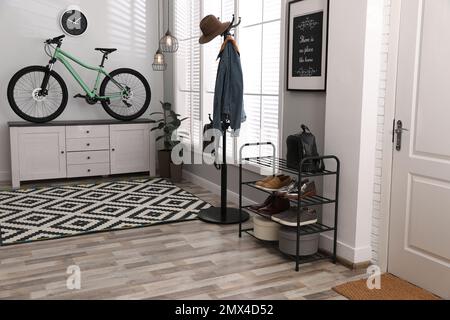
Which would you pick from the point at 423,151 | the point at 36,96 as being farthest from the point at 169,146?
the point at 423,151

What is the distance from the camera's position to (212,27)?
156 inches

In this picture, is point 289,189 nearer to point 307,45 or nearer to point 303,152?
point 303,152

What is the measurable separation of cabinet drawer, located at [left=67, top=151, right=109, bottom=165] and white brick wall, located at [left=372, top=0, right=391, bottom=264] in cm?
371

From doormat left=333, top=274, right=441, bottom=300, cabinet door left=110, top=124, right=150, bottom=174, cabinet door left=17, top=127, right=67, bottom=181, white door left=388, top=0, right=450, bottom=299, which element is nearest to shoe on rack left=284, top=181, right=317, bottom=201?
white door left=388, top=0, right=450, bottom=299

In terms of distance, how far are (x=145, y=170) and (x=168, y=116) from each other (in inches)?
Answer: 29.7

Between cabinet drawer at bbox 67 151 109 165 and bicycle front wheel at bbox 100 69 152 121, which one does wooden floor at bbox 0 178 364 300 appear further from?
bicycle front wheel at bbox 100 69 152 121

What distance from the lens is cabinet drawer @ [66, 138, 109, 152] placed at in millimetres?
5703

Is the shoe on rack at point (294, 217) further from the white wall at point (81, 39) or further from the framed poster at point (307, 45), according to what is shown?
the white wall at point (81, 39)

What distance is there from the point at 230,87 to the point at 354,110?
1.19 m

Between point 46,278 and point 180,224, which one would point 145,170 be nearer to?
point 180,224

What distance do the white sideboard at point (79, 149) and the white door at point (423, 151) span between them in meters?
3.77

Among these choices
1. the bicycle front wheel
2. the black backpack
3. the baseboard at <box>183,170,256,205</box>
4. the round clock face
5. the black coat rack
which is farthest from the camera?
the bicycle front wheel

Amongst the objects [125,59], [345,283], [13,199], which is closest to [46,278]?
[345,283]

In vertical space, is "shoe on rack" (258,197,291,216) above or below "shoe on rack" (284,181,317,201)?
below
